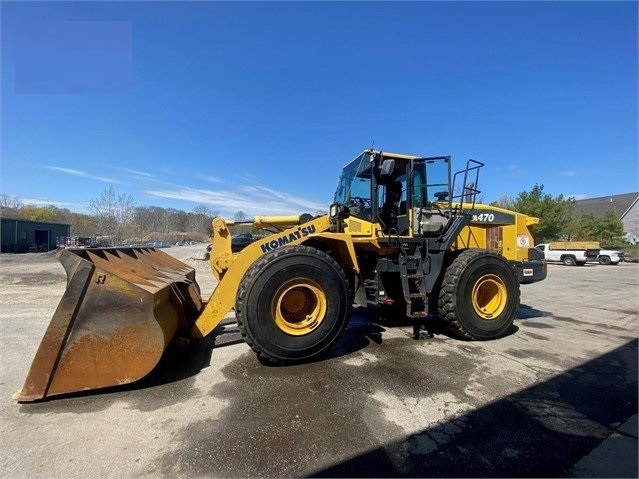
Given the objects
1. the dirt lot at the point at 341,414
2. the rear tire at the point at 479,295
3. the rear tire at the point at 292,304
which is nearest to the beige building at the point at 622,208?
the rear tire at the point at 479,295

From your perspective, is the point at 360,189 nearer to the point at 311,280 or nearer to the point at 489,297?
the point at 311,280

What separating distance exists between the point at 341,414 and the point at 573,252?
31512 mm

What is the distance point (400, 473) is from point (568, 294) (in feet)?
37.4

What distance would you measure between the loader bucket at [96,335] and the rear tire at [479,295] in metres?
3.85

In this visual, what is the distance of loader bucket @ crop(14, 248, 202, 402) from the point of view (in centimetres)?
309

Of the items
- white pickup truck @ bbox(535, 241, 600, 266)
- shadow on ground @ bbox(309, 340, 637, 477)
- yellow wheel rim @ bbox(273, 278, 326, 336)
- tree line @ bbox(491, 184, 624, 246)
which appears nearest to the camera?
shadow on ground @ bbox(309, 340, 637, 477)

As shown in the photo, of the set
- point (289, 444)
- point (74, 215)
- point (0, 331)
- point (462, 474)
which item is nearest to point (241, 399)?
point (289, 444)

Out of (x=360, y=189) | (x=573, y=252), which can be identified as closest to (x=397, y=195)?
(x=360, y=189)

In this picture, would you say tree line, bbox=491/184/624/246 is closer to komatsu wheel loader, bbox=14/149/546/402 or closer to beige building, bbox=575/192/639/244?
beige building, bbox=575/192/639/244

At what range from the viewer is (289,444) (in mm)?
2592

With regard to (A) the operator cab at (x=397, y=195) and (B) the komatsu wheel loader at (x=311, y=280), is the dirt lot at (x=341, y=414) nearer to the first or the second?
(B) the komatsu wheel loader at (x=311, y=280)

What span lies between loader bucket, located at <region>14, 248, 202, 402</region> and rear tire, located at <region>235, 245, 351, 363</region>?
95 centimetres

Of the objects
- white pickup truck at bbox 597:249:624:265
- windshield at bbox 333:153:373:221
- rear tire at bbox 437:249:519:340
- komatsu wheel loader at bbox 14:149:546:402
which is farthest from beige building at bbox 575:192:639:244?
windshield at bbox 333:153:373:221

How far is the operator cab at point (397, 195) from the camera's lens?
5273mm
